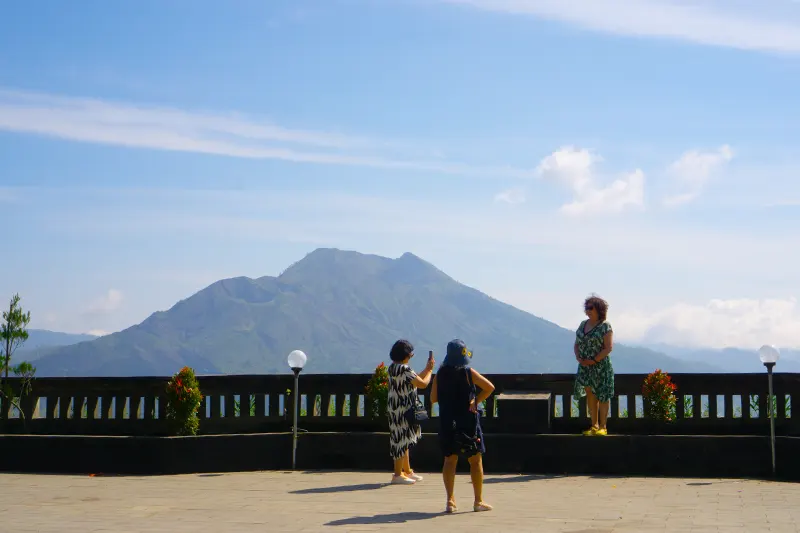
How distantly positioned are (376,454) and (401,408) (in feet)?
6.41

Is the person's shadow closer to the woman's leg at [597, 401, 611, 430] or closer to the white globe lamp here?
the white globe lamp

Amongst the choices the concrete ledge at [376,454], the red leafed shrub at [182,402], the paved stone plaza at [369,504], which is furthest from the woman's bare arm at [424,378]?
the red leafed shrub at [182,402]

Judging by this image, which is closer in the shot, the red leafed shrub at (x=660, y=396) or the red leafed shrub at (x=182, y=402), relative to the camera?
the red leafed shrub at (x=660, y=396)

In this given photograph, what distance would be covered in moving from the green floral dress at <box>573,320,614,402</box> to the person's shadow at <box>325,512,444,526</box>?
4849 mm

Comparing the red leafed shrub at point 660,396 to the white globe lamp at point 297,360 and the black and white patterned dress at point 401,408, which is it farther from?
the white globe lamp at point 297,360

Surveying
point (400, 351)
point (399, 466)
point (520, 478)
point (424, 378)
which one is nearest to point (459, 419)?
point (424, 378)

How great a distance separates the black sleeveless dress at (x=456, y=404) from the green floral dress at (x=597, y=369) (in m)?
4.26

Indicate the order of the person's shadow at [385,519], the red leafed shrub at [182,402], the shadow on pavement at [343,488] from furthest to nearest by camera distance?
the red leafed shrub at [182,402], the shadow on pavement at [343,488], the person's shadow at [385,519]

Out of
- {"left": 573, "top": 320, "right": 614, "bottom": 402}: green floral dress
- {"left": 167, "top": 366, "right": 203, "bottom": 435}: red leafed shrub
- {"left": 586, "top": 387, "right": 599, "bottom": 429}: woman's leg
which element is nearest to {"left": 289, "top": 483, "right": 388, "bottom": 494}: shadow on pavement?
{"left": 167, "top": 366, "right": 203, "bottom": 435}: red leafed shrub

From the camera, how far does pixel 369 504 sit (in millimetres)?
11227

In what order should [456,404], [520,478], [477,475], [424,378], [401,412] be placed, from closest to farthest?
[477,475] < [456,404] < [424,378] < [401,412] < [520,478]

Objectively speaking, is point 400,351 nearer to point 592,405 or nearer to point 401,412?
point 401,412

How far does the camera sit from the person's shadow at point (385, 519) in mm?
9836

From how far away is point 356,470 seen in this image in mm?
15008
